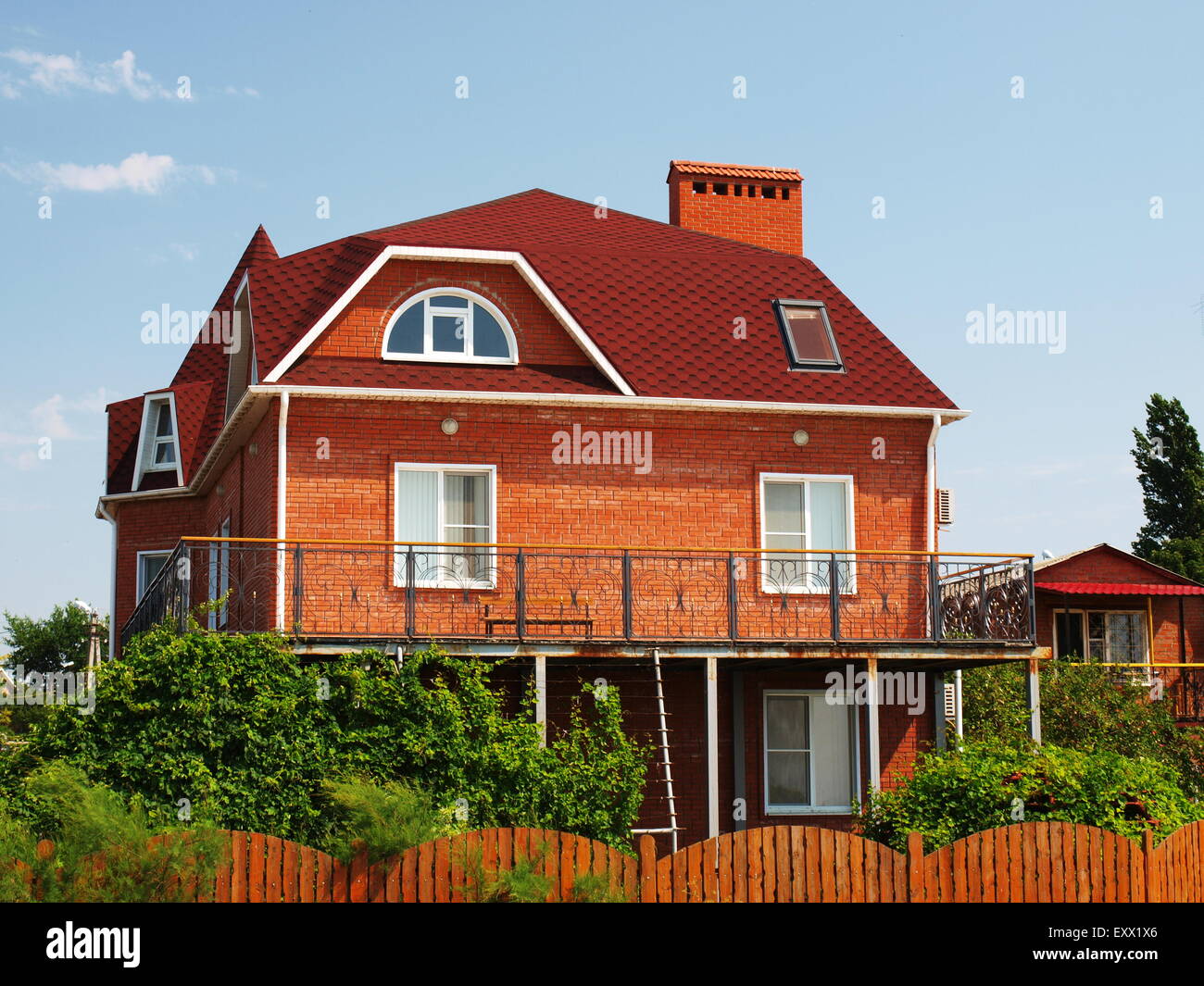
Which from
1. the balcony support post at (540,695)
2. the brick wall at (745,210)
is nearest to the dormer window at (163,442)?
the brick wall at (745,210)

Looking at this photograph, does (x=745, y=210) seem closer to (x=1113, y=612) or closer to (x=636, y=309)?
(x=636, y=309)

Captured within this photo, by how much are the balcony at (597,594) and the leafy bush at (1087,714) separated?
171 inches

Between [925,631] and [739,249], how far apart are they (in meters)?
7.20

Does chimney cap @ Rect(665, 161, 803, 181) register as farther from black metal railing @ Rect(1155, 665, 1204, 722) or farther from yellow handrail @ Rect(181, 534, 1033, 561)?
black metal railing @ Rect(1155, 665, 1204, 722)

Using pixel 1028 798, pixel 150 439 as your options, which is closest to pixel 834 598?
pixel 1028 798

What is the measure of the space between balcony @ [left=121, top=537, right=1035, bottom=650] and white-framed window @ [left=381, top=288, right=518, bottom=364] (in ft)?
8.66

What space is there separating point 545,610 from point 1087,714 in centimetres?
1084

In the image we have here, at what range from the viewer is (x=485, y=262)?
19891mm

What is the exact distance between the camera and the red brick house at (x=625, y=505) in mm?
18250

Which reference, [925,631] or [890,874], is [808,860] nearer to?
[890,874]

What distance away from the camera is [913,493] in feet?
67.4

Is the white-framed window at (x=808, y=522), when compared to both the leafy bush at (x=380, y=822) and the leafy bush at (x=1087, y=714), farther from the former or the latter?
the leafy bush at (x=380, y=822)

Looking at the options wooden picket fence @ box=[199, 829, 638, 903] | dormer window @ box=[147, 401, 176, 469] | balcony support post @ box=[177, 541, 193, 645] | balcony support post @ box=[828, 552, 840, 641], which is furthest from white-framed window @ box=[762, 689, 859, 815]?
dormer window @ box=[147, 401, 176, 469]
